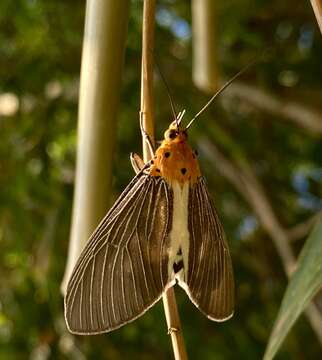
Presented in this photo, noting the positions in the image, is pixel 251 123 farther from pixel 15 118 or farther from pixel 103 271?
pixel 103 271

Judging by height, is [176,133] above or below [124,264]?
above

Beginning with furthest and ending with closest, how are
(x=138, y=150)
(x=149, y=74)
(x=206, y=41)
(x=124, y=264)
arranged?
(x=138, y=150) → (x=206, y=41) → (x=124, y=264) → (x=149, y=74)

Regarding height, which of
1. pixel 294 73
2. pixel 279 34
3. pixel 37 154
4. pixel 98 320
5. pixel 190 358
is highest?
pixel 279 34

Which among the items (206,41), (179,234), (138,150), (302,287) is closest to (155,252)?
(179,234)

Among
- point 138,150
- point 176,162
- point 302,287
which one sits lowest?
point 302,287

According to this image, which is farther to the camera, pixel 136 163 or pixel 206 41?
pixel 206 41

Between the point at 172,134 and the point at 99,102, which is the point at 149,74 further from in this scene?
the point at 172,134

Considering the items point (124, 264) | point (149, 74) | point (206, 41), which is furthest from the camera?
point (206, 41)

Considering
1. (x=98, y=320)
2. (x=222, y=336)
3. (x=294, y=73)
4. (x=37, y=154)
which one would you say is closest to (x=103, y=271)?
(x=98, y=320)

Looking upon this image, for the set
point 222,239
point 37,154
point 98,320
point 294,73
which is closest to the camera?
point 98,320
